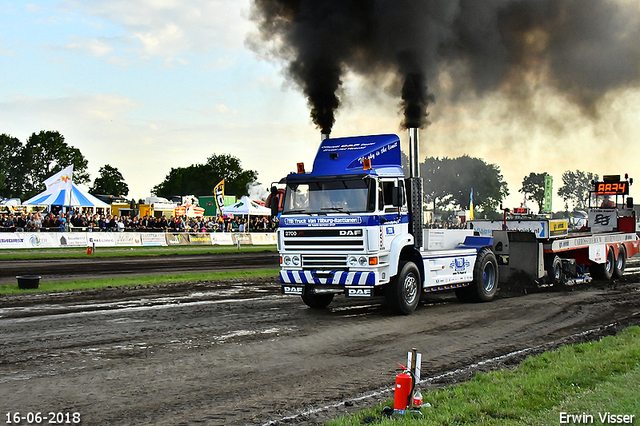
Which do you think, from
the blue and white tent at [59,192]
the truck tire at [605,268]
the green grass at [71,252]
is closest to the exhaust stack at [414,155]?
the truck tire at [605,268]

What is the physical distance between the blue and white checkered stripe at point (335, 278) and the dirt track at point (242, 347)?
0.79 meters

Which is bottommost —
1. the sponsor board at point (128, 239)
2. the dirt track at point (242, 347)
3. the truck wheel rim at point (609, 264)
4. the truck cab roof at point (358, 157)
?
the dirt track at point (242, 347)

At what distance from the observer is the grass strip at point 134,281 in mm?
16312

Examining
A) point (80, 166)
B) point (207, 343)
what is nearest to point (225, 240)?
point (207, 343)

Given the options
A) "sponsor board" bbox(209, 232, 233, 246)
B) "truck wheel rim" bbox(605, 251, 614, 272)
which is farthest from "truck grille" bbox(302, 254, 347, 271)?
"sponsor board" bbox(209, 232, 233, 246)

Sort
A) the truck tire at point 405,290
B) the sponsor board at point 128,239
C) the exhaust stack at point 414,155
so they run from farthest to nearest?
the sponsor board at point 128,239, the exhaust stack at point 414,155, the truck tire at point 405,290

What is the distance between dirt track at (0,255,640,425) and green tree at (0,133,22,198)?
117243 mm

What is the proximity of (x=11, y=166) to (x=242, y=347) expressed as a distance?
127321 mm

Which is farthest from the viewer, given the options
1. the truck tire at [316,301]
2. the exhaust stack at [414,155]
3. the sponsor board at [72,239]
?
the sponsor board at [72,239]

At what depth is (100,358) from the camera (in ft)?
26.9

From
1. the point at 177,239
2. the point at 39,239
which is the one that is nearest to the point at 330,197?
the point at 39,239

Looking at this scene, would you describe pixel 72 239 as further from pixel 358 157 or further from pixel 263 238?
pixel 358 157

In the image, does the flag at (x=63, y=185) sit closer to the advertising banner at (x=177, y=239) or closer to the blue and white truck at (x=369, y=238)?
the advertising banner at (x=177, y=239)

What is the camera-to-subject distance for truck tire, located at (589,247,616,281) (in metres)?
20.2
